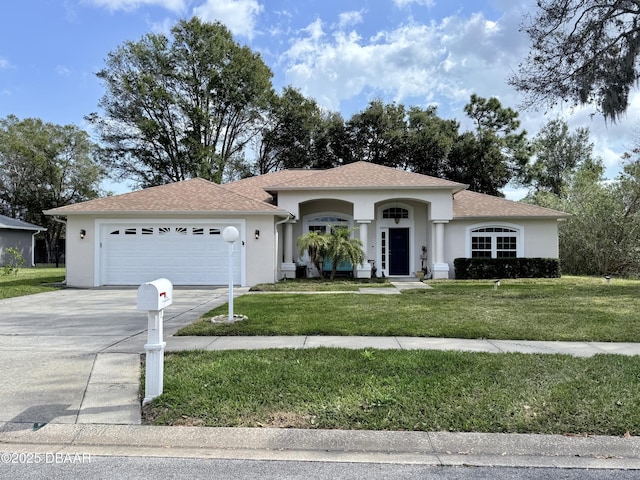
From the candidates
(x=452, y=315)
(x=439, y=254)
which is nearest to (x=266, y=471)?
(x=452, y=315)

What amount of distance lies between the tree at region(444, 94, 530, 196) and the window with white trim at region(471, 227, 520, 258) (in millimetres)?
14553

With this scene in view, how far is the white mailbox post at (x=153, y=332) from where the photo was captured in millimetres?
3938

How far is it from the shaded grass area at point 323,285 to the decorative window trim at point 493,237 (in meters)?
4.32

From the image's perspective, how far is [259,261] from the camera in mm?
14727

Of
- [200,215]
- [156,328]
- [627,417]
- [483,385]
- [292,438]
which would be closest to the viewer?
[292,438]

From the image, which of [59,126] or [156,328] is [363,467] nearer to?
[156,328]

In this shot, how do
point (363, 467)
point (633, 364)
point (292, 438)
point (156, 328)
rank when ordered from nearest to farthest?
point (363, 467) < point (292, 438) < point (156, 328) < point (633, 364)

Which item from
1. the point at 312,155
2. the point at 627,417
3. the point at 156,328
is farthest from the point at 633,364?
the point at 312,155

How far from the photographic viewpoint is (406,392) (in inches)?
164

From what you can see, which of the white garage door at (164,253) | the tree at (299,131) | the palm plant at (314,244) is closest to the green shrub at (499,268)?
the palm plant at (314,244)

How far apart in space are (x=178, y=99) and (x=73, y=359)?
29.4 m

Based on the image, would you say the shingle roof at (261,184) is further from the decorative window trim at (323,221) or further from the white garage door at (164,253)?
the white garage door at (164,253)

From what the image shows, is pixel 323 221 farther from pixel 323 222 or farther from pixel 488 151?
pixel 488 151

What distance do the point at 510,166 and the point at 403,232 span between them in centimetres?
2002
